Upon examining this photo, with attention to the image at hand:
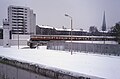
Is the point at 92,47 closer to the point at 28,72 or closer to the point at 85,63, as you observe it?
the point at 85,63

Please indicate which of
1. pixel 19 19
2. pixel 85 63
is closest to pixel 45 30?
pixel 19 19

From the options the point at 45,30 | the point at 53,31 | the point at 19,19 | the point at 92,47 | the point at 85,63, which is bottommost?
the point at 85,63

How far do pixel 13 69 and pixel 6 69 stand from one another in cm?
211

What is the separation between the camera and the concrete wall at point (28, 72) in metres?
10.1

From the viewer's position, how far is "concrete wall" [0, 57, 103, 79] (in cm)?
1014

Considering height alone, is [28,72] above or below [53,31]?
below

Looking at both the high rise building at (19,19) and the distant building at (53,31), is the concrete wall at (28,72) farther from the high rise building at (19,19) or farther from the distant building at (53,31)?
the distant building at (53,31)

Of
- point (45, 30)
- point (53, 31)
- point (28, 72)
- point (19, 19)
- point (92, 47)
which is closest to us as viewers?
point (28, 72)

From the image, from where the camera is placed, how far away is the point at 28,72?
13.9m

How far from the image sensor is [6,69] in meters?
18.5

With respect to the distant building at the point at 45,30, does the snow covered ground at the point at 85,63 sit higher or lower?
lower

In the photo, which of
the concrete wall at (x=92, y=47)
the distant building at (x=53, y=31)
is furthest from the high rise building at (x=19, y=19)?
the concrete wall at (x=92, y=47)

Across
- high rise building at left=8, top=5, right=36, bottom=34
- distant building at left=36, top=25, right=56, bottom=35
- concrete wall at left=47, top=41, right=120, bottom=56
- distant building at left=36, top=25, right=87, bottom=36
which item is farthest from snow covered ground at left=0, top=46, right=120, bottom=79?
distant building at left=36, top=25, right=56, bottom=35

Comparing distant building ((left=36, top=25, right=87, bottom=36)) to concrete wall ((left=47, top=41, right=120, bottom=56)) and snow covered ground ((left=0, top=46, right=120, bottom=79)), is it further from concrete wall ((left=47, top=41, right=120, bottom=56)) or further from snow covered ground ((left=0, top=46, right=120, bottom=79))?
snow covered ground ((left=0, top=46, right=120, bottom=79))
